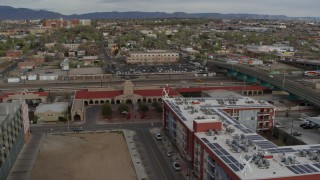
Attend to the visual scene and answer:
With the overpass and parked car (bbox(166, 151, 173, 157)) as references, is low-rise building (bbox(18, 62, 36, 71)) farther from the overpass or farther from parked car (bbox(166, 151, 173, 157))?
parked car (bbox(166, 151, 173, 157))

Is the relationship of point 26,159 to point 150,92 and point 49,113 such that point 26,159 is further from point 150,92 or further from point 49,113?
point 150,92

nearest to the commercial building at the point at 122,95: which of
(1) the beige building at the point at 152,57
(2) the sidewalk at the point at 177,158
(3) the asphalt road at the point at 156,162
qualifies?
(2) the sidewalk at the point at 177,158

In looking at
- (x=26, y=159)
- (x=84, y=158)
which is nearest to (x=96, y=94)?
(x=84, y=158)

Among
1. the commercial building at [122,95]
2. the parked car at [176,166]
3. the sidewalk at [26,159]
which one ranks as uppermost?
the commercial building at [122,95]

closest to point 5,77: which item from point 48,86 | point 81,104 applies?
point 48,86

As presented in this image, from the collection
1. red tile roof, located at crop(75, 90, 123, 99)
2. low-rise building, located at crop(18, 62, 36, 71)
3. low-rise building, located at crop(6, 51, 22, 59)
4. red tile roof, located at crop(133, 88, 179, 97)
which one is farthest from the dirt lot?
low-rise building, located at crop(6, 51, 22, 59)

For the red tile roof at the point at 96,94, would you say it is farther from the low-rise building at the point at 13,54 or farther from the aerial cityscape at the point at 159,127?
the low-rise building at the point at 13,54
